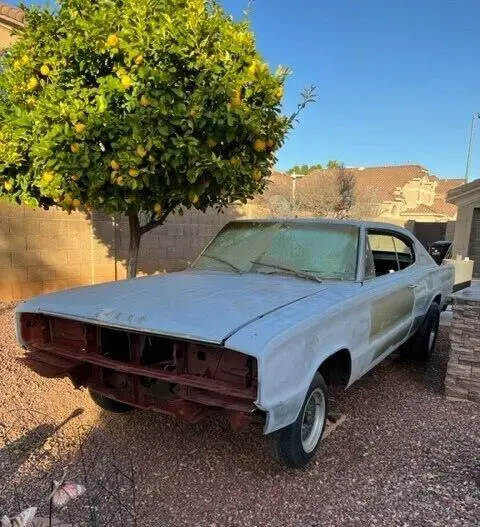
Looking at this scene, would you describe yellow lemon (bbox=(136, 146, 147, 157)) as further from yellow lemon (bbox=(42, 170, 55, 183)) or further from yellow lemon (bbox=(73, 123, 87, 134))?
yellow lemon (bbox=(42, 170, 55, 183))

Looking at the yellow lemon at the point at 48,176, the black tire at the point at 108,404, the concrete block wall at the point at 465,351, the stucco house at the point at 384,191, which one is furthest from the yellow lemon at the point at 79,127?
the stucco house at the point at 384,191

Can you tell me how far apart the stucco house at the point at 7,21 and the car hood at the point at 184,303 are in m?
5.96

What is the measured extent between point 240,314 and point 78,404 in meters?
2.10

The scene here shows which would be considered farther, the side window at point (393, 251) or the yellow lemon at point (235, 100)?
the side window at point (393, 251)

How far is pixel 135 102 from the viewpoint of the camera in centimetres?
392

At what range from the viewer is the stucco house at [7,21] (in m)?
7.67

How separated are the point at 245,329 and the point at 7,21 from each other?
7.60 m

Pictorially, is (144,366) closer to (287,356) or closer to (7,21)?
(287,356)

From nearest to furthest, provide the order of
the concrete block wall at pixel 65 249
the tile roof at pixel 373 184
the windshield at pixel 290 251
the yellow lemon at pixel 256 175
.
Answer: the windshield at pixel 290 251 < the yellow lemon at pixel 256 175 < the concrete block wall at pixel 65 249 < the tile roof at pixel 373 184

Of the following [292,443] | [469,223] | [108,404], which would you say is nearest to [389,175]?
[469,223]

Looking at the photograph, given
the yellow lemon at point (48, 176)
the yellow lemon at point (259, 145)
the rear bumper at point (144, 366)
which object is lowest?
the rear bumper at point (144, 366)

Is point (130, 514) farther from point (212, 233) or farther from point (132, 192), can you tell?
point (212, 233)

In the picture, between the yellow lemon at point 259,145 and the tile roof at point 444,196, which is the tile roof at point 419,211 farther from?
the yellow lemon at point 259,145

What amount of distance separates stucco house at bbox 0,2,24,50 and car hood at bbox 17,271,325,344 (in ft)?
19.6
